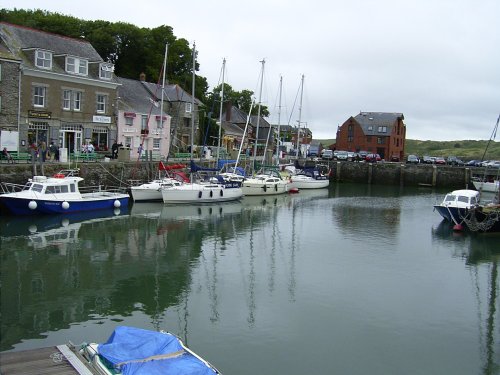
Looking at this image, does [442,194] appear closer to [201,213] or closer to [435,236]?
[435,236]

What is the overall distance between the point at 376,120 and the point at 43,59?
71.0m

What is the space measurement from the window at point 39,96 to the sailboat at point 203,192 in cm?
1259

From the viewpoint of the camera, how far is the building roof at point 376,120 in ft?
326

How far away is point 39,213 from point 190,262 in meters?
13.7

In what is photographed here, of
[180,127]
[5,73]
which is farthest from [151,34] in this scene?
[5,73]

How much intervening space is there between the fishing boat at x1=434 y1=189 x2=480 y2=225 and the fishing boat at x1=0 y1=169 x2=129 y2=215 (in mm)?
24865

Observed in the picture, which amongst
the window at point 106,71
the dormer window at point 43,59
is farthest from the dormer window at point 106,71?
the dormer window at point 43,59

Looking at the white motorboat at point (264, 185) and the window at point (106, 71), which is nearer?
the window at point (106, 71)

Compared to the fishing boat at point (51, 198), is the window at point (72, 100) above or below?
above

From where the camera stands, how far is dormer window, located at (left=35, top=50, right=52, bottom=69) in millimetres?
43375

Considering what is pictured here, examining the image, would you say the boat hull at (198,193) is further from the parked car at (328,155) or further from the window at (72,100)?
the parked car at (328,155)

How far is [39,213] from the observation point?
33969mm

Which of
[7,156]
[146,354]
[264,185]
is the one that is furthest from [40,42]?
[146,354]

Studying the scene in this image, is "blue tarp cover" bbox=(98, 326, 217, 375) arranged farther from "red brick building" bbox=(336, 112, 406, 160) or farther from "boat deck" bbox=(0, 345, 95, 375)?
"red brick building" bbox=(336, 112, 406, 160)
